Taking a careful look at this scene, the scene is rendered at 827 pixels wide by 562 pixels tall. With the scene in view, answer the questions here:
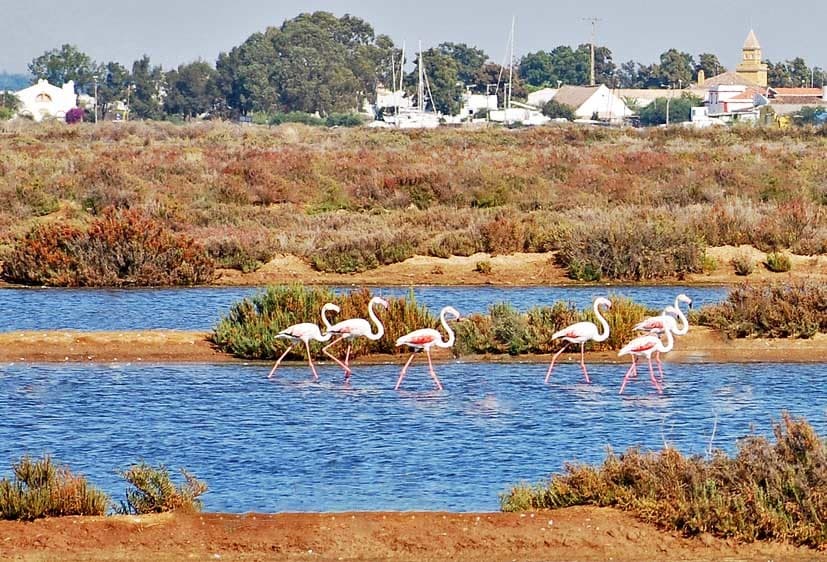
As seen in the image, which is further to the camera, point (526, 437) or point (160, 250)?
point (160, 250)

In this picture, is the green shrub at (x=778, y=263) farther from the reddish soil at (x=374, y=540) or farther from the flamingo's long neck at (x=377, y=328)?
the reddish soil at (x=374, y=540)

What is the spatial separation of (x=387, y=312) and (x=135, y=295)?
25.1ft

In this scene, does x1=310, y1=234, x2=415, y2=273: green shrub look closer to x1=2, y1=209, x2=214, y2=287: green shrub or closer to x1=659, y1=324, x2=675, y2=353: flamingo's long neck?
x1=2, y1=209, x2=214, y2=287: green shrub

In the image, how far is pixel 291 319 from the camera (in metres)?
19.3

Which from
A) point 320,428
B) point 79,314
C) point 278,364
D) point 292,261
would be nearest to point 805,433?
point 320,428

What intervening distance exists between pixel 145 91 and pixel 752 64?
76905 mm

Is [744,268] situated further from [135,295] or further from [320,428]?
[320,428]

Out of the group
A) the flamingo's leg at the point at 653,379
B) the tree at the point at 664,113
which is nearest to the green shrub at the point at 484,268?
the flamingo's leg at the point at 653,379

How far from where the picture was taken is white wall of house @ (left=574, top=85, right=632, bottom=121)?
143 m

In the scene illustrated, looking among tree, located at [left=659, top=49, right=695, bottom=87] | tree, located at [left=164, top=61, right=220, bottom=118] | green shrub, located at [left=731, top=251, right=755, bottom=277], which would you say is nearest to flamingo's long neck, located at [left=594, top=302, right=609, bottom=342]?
green shrub, located at [left=731, top=251, right=755, bottom=277]

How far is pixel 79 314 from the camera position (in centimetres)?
2302

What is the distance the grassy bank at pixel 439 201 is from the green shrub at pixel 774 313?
718 cm

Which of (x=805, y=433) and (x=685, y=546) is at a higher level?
(x=805, y=433)

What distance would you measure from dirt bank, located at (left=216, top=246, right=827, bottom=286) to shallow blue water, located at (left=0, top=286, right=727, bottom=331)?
718 mm
